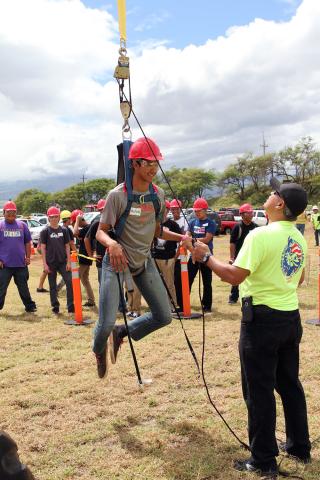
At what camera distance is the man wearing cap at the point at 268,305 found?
3016mm

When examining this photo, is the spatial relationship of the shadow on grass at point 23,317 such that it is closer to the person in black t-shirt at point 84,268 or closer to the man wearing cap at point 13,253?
the man wearing cap at point 13,253

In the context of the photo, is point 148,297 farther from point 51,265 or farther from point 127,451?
point 51,265

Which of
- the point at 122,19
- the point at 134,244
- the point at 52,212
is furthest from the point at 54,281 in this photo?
the point at 122,19

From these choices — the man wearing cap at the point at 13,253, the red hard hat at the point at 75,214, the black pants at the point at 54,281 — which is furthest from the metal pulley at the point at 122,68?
the red hard hat at the point at 75,214

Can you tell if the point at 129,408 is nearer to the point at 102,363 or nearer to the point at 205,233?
the point at 102,363

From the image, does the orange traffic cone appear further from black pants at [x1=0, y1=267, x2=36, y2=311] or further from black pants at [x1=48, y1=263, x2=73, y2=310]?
black pants at [x1=0, y1=267, x2=36, y2=311]

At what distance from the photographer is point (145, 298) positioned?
14.0 ft

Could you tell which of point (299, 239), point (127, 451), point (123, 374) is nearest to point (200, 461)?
point (127, 451)

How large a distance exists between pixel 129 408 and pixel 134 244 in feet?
5.30

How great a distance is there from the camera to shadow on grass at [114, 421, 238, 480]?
329cm

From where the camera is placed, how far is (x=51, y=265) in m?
9.52

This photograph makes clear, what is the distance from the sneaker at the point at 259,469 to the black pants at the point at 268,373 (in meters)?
0.04

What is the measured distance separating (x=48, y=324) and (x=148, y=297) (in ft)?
15.6

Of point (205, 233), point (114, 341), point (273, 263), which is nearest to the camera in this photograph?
point (273, 263)
